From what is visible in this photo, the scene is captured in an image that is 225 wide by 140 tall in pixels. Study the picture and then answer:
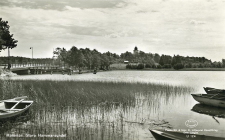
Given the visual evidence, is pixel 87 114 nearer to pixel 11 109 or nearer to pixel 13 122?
pixel 13 122

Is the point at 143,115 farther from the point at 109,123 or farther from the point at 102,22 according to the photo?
the point at 102,22

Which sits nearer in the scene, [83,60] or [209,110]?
[209,110]

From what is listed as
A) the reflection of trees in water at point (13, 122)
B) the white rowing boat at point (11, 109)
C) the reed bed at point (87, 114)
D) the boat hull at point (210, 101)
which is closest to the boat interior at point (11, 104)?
the white rowing boat at point (11, 109)

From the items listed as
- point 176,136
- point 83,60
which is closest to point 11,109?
point 176,136

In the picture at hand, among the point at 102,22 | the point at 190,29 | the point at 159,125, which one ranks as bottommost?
the point at 159,125

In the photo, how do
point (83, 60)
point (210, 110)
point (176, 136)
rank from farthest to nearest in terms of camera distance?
point (83, 60) → point (210, 110) → point (176, 136)

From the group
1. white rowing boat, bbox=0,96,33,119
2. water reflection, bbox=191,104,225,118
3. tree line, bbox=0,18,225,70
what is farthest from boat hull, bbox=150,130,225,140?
tree line, bbox=0,18,225,70

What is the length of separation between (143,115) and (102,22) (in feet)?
51.4

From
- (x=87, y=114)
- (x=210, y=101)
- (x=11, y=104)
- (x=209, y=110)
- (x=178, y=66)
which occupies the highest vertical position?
(x=178, y=66)

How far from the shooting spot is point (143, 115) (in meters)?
12.5

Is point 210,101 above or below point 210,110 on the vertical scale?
above

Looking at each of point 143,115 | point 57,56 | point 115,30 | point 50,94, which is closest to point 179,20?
point 115,30

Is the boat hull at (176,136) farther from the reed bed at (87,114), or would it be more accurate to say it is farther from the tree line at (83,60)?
the tree line at (83,60)

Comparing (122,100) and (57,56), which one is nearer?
(122,100)
